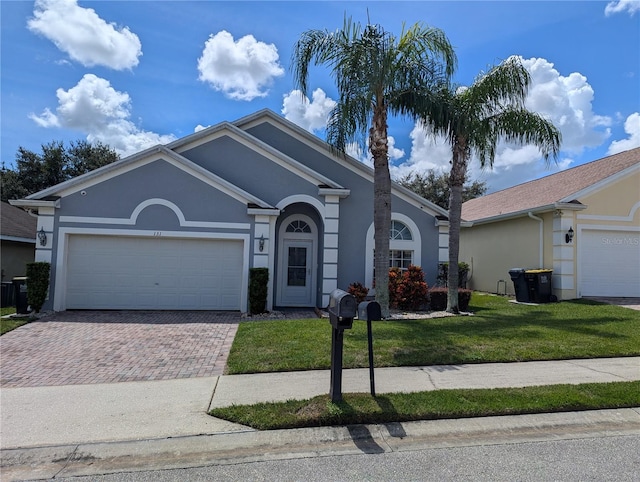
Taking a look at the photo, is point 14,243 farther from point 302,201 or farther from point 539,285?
point 539,285

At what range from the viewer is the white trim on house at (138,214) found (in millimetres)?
11906

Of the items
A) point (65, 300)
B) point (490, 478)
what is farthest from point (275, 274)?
point (490, 478)

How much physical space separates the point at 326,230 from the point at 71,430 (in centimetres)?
948

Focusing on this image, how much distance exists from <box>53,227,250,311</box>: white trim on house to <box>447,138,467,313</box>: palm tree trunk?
5916 millimetres

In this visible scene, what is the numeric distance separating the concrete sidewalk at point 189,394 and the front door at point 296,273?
7952mm

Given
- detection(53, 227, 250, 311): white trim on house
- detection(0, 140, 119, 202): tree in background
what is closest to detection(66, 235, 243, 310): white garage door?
detection(53, 227, 250, 311): white trim on house

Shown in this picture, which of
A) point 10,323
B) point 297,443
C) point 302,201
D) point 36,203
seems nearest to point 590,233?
point 302,201

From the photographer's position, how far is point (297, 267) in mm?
14422

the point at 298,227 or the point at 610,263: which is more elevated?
the point at 298,227

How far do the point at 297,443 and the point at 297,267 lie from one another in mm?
10302

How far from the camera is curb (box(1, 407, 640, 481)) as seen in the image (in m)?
3.85

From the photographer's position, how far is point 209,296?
1245 centimetres

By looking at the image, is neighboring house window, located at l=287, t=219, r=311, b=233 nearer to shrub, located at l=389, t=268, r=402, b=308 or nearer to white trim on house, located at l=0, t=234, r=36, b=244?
shrub, located at l=389, t=268, r=402, b=308

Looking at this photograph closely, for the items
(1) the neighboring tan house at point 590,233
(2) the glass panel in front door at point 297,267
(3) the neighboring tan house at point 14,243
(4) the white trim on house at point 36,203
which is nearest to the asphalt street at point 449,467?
(4) the white trim on house at point 36,203
